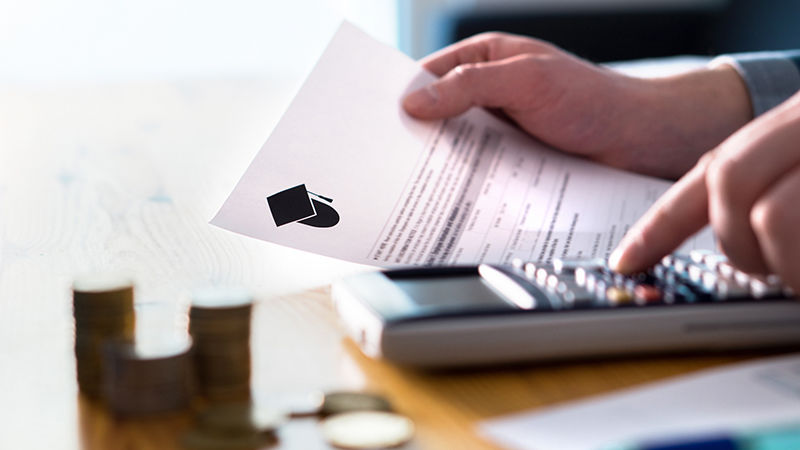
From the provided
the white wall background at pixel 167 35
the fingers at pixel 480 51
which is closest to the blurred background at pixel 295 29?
the white wall background at pixel 167 35

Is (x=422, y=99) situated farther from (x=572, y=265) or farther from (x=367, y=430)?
(x=367, y=430)

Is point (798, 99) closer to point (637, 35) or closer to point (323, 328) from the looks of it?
point (323, 328)

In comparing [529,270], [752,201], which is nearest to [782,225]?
[752,201]

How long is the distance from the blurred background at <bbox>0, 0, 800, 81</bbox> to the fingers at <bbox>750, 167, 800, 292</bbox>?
2.33 metres

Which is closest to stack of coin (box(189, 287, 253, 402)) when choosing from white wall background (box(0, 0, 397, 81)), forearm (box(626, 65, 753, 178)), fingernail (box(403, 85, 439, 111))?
fingernail (box(403, 85, 439, 111))

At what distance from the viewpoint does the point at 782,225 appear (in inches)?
17.5

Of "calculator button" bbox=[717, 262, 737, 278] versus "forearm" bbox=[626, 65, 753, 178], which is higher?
"forearm" bbox=[626, 65, 753, 178]

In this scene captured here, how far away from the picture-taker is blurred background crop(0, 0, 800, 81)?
2.78 meters

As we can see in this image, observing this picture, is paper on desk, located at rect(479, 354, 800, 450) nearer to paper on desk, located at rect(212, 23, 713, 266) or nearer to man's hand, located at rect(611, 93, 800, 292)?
man's hand, located at rect(611, 93, 800, 292)

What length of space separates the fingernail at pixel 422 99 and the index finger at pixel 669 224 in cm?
35

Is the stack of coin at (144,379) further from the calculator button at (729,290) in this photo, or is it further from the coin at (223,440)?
the calculator button at (729,290)

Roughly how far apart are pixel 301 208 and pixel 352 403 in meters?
0.31

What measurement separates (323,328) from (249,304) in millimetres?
102

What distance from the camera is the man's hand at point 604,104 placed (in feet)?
3.01
